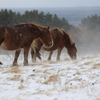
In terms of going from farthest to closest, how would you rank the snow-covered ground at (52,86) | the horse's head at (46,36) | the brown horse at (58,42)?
the brown horse at (58,42)
the horse's head at (46,36)
the snow-covered ground at (52,86)

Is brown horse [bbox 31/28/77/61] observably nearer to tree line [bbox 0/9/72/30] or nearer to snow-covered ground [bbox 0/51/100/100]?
snow-covered ground [bbox 0/51/100/100]

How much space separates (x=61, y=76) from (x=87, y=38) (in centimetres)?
3188

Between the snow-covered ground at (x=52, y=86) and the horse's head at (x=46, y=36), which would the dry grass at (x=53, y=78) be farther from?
the horse's head at (x=46, y=36)

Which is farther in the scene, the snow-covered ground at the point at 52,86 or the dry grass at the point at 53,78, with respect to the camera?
the dry grass at the point at 53,78

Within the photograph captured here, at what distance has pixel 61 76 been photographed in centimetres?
614

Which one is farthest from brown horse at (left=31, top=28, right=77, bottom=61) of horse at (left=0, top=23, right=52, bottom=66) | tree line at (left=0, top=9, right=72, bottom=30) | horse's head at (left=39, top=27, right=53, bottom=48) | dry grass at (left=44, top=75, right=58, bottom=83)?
tree line at (left=0, top=9, right=72, bottom=30)

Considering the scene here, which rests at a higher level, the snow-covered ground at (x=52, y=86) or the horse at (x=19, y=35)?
the horse at (x=19, y=35)

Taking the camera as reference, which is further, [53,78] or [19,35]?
[19,35]

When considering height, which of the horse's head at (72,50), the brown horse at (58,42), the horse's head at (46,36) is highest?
the horse's head at (46,36)

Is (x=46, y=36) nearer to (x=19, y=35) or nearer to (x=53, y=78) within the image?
(x=19, y=35)

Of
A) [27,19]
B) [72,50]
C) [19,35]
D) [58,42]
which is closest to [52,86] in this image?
[19,35]

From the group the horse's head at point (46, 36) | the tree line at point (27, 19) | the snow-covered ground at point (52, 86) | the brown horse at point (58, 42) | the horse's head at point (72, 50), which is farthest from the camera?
the tree line at point (27, 19)

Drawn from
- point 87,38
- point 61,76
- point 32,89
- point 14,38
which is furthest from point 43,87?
point 87,38

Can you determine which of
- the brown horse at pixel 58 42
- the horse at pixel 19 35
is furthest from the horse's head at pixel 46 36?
the brown horse at pixel 58 42
